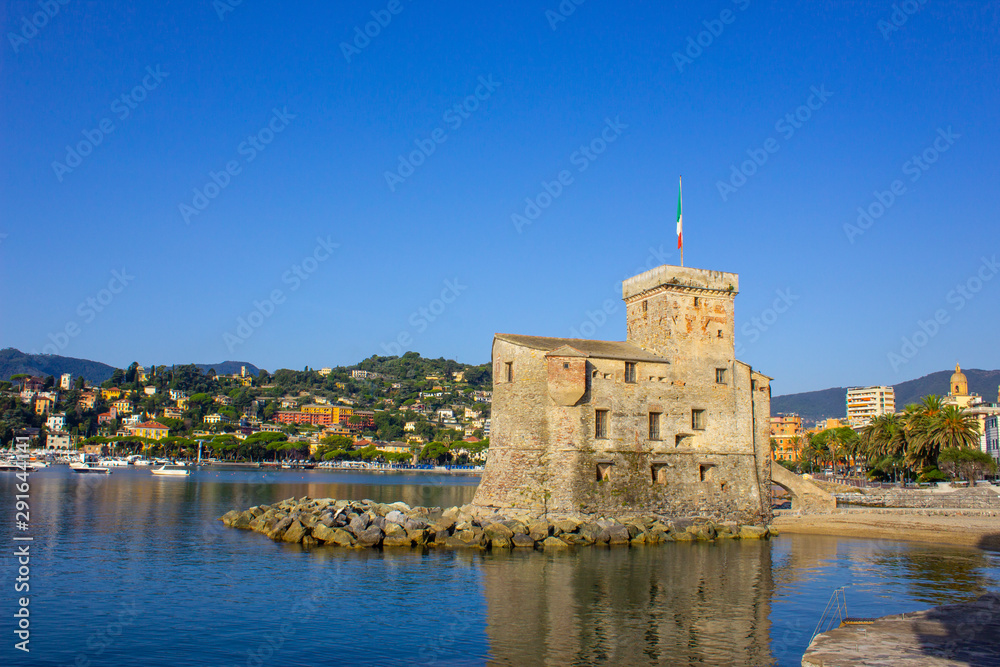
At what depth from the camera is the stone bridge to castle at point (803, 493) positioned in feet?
131

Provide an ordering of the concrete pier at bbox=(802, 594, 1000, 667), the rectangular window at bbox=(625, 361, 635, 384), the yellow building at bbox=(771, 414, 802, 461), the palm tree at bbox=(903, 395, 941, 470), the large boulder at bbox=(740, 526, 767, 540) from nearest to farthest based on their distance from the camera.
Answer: the concrete pier at bbox=(802, 594, 1000, 667)
the large boulder at bbox=(740, 526, 767, 540)
the rectangular window at bbox=(625, 361, 635, 384)
the palm tree at bbox=(903, 395, 941, 470)
the yellow building at bbox=(771, 414, 802, 461)

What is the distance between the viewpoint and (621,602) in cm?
2142

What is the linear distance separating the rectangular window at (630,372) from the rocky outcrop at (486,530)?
6.21 m

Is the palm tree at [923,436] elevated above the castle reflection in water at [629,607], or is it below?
above

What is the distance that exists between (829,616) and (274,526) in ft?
81.6

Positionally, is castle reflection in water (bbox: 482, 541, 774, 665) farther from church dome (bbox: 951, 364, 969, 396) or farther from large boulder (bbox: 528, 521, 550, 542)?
A: church dome (bbox: 951, 364, 969, 396)

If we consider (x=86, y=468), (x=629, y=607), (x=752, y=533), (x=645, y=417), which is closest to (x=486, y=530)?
(x=645, y=417)

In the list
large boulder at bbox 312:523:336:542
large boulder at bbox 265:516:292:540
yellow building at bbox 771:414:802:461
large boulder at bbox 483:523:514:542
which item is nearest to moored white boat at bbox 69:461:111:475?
large boulder at bbox 265:516:292:540

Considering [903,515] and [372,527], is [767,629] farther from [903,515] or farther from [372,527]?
[903,515]

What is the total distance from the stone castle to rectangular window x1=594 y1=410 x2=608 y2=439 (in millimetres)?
64

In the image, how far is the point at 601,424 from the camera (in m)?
34.8

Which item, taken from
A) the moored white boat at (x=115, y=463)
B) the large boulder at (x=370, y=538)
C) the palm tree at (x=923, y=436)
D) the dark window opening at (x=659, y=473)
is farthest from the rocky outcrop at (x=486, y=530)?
the moored white boat at (x=115, y=463)

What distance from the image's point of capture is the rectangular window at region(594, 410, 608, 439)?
34616 millimetres

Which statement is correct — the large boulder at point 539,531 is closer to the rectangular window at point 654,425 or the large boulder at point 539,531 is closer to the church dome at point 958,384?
the rectangular window at point 654,425
